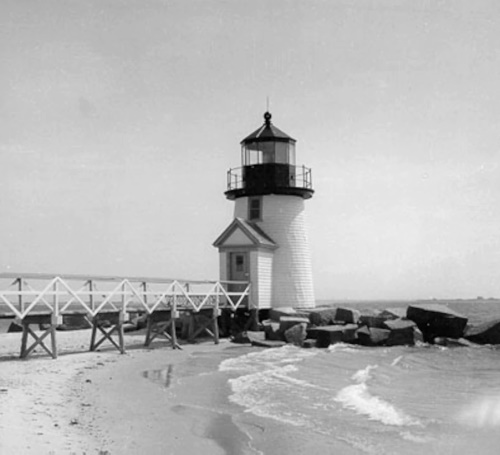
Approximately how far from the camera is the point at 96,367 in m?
14.4

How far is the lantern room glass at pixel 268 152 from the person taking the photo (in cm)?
2516

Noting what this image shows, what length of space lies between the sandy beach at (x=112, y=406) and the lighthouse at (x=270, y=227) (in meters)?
7.91

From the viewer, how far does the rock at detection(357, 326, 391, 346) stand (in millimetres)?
22406

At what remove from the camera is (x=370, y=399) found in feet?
39.2

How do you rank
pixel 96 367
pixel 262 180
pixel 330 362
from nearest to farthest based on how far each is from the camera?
pixel 96 367
pixel 330 362
pixel 262 180

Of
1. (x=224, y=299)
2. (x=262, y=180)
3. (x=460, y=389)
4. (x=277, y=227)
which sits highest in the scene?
(x=262, y=180)

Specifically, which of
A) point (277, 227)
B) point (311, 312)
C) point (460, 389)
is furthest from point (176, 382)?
point (277, 227)

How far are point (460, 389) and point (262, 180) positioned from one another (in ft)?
43.0

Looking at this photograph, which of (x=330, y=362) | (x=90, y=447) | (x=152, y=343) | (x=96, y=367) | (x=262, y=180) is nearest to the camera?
(x=90, y=447)

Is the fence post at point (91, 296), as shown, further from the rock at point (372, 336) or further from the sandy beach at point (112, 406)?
the rock at point (372, 336)

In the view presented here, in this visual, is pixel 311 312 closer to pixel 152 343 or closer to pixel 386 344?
pixel 386 344

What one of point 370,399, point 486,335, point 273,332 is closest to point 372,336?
point 273,332

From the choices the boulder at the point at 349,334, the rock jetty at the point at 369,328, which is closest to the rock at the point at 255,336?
the rock jetty at the point at 369,328

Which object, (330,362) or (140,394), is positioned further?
(330,362)
